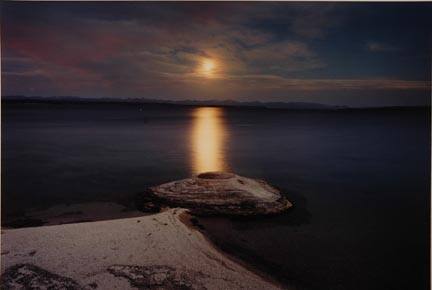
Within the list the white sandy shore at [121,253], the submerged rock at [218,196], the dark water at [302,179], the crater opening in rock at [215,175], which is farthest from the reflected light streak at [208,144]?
the white sandy shore at [121,253]

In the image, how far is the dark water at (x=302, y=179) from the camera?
351cm

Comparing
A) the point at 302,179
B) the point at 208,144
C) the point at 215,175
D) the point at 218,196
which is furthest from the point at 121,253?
the point at 208,144

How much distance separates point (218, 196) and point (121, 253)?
4.93 feet

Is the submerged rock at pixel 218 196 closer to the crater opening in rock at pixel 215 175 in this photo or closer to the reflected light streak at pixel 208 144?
the crater opening in rock at pixel 215 175

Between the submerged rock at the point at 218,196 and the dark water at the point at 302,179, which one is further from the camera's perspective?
the submerged rock at the point at 218,196

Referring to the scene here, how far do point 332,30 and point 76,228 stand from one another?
349 centimetres

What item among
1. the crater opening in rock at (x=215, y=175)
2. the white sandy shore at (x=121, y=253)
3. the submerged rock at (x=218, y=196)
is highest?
the crater opening in rock at (x=215, y=175)

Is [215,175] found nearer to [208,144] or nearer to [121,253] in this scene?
[121,253]

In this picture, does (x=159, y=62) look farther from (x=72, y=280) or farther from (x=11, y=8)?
(x=72, y=280)

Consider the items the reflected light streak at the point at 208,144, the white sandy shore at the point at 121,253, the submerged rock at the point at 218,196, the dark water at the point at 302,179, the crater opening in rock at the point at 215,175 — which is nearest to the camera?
the white sandy shore at the point at 121,253

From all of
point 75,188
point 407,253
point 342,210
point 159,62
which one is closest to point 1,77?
point 159,62

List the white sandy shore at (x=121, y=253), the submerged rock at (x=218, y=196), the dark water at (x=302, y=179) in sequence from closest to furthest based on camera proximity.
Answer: the white sandy shore at (x=121, y=253)
the dark water at (x=302, y=179)
the submerged rock at (x=218, y=196)

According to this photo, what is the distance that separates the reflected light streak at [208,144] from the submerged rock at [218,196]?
0.75m

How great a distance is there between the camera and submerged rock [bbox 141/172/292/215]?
425cm
